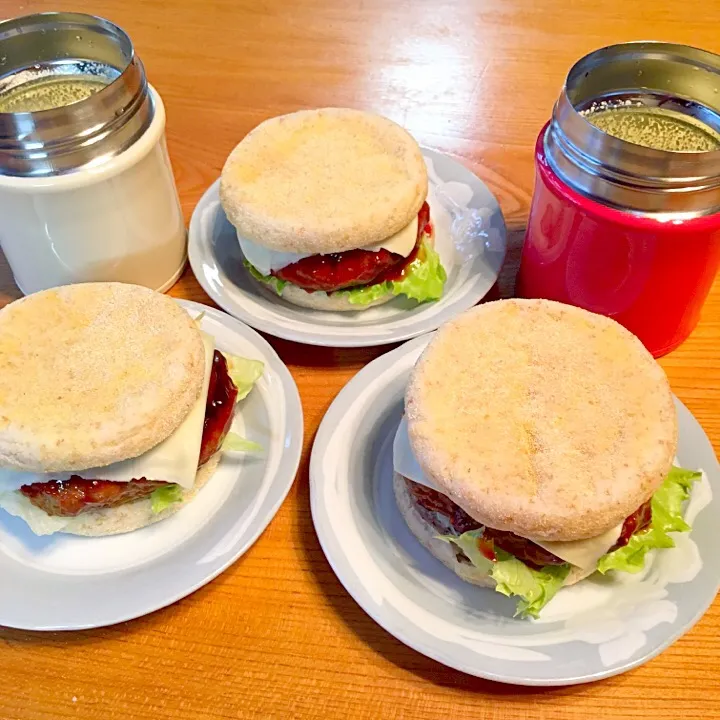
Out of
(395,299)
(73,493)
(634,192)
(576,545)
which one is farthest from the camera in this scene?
(395,299)

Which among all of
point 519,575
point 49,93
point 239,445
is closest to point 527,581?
point 519,575

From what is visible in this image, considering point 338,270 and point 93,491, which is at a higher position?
point 338,270

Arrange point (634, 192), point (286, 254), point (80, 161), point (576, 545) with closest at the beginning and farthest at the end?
point (576, 545) < point (634, 192) < point (80, 161) < point (286, 254)

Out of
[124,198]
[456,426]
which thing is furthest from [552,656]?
[124,198]

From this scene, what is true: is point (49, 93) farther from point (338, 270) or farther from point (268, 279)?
point (338, 270)

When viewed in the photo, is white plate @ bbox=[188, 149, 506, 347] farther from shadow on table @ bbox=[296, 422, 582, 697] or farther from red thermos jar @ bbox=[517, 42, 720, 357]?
shadow on table @ bbox=[296, 422, 582, 697]

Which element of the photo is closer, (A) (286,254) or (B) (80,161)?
(B) (80,161)

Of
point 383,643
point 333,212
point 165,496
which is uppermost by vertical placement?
point 333,212

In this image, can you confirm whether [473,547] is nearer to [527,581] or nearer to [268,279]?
[527,581]
